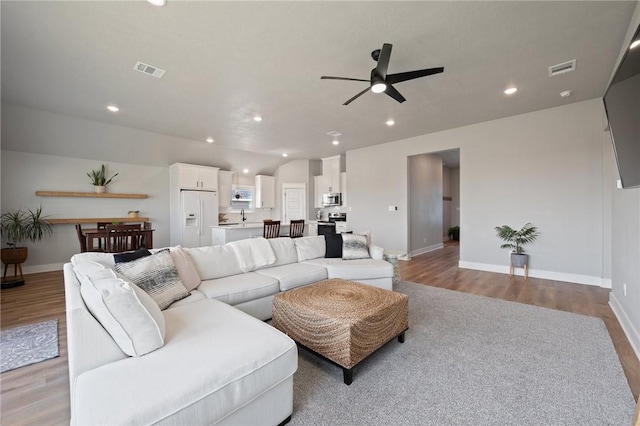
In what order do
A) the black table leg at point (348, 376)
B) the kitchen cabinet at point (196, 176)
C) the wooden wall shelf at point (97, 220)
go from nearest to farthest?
the black table leg at point (348, 376), the wooden wall shelf at point (97, 220), the kitchen cabinet at point (196, 176)

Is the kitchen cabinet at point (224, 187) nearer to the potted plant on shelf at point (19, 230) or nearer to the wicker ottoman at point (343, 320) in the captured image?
the potted plant on shelf at point (19, 230)

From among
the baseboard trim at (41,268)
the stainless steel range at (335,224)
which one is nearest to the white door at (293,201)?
the stainless steel range at (335,224)

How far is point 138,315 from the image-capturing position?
4.35 feet

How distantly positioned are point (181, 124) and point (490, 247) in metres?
6.15

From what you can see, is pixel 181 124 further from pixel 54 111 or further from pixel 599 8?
pixel 599 8

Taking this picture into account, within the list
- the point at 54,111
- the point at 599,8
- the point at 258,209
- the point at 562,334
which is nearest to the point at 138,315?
the point at 562,334

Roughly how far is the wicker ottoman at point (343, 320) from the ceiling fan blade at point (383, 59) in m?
2.05

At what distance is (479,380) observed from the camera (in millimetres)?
1800

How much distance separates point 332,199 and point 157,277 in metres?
5.94

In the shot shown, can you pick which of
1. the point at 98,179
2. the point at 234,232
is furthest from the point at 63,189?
the point at 234,232

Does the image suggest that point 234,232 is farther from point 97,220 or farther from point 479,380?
point 479,380

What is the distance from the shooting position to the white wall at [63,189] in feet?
15.0

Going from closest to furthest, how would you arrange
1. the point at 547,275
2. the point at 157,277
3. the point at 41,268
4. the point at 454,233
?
the point at 157,277
the point at 547,275
the point at 41,268
the point at 454,233

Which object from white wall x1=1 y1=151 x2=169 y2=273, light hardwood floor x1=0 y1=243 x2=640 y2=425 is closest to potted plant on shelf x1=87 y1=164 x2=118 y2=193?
white wall x1=1 y1=151 x2=169 y2=273
